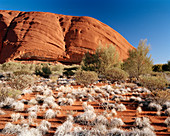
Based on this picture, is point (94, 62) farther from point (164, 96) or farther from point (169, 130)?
point (169, 130)

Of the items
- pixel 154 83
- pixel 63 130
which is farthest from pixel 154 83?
pixel 63 130

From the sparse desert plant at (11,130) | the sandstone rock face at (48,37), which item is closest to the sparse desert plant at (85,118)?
the sparse desert plant at (11,130)

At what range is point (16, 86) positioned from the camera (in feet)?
22.3

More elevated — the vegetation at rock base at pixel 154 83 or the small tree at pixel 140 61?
the small tree at pixel 140 61

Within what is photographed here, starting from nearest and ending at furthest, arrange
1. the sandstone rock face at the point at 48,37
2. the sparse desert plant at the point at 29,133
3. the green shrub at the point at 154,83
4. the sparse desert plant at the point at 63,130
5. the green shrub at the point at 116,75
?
the sparse desert plant at the point at 29,133 < the sparse desert plant at the point at 63,130 < the green shrub at the point at 154,83 < the green shrub at the point at 116,75 < the sandstone rock face at the point at 48,37

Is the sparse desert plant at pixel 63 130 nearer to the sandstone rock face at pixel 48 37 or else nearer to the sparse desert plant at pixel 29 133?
the sparse desert plant at pixel 29 133

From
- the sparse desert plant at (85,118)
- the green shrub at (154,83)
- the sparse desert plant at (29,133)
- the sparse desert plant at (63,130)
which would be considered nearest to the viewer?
the sparse desert plant at (29,133)

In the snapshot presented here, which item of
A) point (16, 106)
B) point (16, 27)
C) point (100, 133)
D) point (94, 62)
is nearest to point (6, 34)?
point (16, 27)

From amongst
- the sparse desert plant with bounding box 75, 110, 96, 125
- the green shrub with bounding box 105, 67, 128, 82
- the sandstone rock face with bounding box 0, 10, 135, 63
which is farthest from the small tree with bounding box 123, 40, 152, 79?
the sandstone rock face with bounding box 0, 10, 135, 63

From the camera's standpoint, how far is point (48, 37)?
126ft

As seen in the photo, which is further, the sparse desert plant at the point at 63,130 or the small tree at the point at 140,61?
the small tree at the point at 140,61

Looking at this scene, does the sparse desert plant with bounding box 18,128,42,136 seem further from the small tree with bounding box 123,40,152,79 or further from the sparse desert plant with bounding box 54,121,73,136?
the small tree with bounding box 123,40,152,79

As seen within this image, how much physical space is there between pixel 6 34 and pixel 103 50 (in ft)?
141

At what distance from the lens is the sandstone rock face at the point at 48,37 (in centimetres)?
3522
